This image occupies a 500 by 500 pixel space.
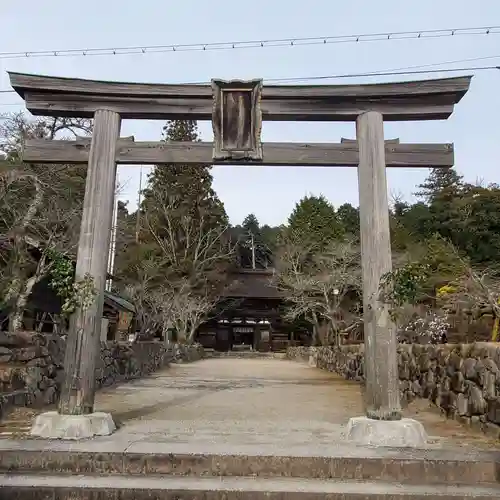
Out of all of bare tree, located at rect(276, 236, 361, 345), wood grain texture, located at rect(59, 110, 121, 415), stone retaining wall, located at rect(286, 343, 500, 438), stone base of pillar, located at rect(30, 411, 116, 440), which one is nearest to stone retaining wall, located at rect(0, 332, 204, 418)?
stone base of pillar, located at rect(30, 411, 116, 440)

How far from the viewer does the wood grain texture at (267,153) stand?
5.89 metres

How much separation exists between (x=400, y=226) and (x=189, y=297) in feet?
50.8

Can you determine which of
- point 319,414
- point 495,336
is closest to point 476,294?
point 495,336

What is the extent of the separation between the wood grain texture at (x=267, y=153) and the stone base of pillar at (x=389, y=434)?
3107 mm

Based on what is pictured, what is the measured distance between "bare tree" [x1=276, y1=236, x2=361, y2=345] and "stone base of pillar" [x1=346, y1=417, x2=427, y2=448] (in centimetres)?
1510

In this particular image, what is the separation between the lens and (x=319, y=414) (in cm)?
703

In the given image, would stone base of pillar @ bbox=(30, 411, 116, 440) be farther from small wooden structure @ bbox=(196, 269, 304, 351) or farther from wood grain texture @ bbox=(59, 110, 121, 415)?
small wooden structure @ bbox=(196, 269, 304, 351)

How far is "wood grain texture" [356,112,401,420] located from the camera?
5199 millimetres

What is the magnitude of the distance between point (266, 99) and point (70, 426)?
4536 mm

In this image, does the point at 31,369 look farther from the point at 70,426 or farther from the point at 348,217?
the point at 348,217

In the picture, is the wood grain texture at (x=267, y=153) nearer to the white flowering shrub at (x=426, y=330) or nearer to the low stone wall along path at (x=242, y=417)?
the low stone wall along path at (x=242, y=417)

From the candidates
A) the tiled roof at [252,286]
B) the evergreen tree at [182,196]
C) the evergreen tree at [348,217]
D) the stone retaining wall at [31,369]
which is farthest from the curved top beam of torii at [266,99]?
the tiled roof at [252,286]

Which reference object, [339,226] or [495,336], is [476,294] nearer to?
[495,336]

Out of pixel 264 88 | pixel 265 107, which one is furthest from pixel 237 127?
pixel 264 88
